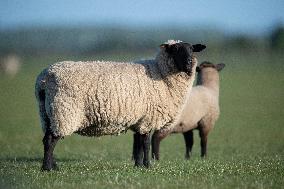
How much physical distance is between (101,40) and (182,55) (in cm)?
9045

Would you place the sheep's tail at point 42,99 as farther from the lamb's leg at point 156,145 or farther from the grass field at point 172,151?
the lamb's leg at point 156,145

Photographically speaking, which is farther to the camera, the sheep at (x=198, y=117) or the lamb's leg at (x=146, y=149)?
the sheep at (x=198, y=117)

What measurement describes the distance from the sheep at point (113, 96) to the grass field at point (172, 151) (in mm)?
712

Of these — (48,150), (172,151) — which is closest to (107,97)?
(48,150)

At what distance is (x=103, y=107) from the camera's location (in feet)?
36.1

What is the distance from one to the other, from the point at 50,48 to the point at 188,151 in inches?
3161

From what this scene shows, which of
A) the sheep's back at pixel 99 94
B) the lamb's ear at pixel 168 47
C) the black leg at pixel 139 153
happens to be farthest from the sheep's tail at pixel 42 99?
the lamb's ear at pixel 168 47

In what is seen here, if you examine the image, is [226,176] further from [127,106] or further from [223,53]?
[223,53]

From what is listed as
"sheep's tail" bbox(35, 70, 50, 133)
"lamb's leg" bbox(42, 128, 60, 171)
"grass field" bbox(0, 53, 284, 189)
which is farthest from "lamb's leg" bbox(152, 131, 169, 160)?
"lamb's leg" bbox(42, 128, 60, 171)

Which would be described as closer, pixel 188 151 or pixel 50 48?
pixel 188 151

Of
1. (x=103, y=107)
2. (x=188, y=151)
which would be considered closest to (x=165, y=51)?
(x=103, y=107)

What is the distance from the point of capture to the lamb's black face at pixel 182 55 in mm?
11852

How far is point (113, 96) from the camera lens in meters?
11.1

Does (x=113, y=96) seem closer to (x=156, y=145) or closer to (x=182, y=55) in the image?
(x=182, y=55)
